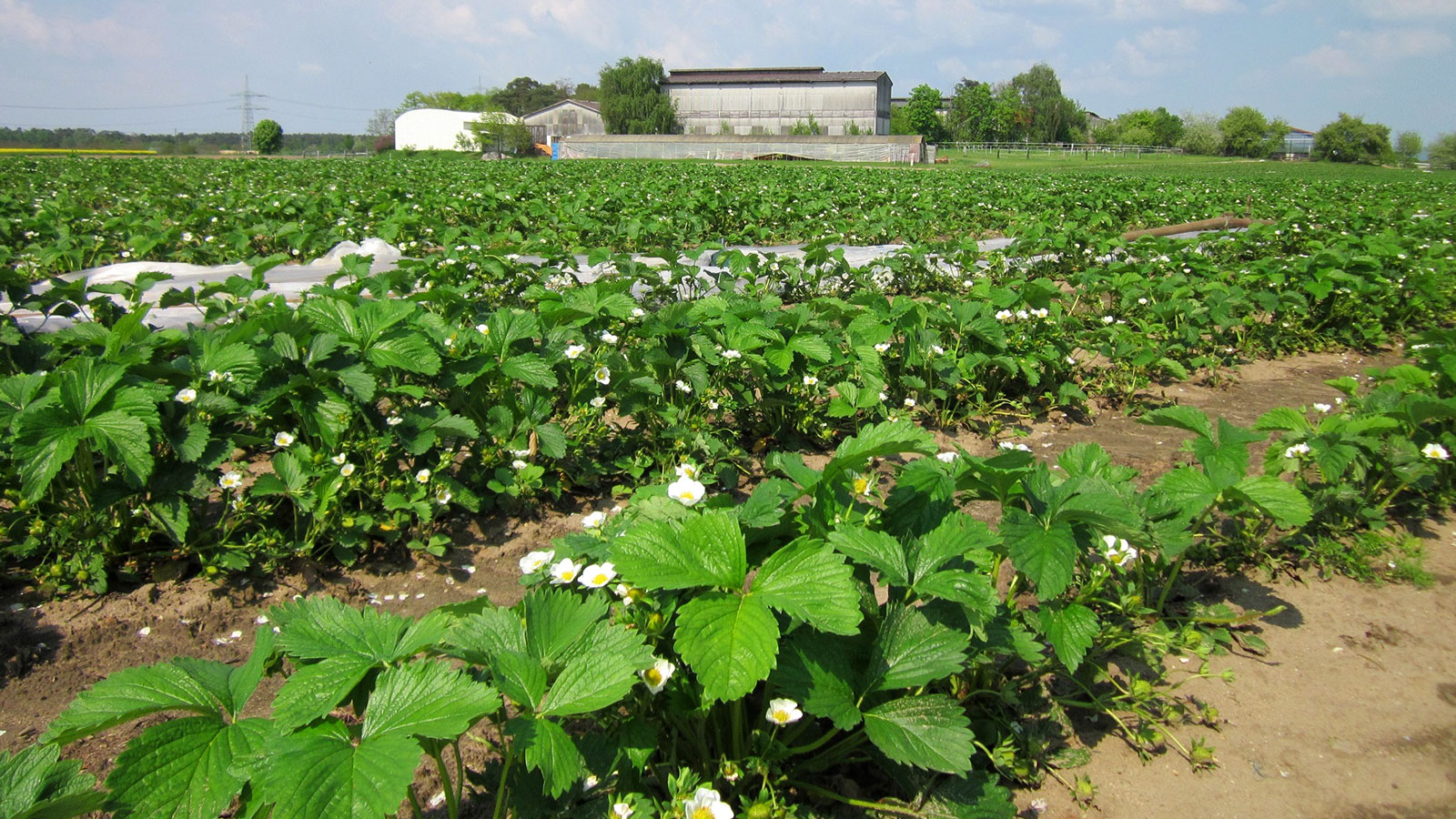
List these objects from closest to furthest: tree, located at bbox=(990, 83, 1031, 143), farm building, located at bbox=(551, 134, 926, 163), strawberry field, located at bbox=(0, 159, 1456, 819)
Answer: strawberry field, located at bbox=(0, 159, 1456, 819)
farm building, located at bbox=(551, 134, 926, 163)
tree, located at bbox=(990, 83, 1031, 143)

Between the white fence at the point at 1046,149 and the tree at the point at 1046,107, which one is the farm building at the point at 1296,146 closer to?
the white fence at the point at 1046,149

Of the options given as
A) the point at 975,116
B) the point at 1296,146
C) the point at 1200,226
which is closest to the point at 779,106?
the point at 975,116

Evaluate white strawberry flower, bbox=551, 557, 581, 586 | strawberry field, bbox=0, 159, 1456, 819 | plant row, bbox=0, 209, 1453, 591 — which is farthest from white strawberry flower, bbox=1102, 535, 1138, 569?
plant row, bbox=0, 209, 1453, 591

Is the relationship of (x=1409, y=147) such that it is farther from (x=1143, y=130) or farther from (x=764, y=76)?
(x=764, y=76)

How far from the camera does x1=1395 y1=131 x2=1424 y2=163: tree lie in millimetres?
66688

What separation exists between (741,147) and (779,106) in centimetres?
1837

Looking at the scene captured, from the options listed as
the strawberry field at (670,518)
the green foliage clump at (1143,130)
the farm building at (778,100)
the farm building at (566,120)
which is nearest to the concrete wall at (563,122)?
the farm building at (566,120)

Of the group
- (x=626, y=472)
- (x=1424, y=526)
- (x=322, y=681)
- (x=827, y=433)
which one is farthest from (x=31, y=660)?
(x=1424, y=526)

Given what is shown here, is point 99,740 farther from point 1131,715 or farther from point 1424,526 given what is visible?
point 1424,526

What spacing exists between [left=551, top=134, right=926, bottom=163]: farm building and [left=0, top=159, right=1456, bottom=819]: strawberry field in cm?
4625

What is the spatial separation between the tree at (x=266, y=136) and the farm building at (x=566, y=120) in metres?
19.4

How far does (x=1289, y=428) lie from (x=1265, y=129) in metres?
86.3

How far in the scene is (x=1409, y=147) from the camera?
72.0m

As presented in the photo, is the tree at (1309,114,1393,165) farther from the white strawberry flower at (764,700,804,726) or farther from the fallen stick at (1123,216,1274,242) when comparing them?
the white strawberry flower at (764,700,804,726)
